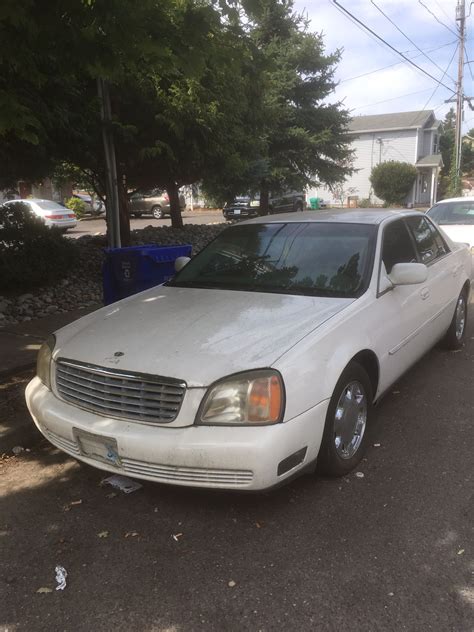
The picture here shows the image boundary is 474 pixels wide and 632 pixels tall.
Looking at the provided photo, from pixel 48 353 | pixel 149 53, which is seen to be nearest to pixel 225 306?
pixel 48 353

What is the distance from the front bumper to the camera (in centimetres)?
256

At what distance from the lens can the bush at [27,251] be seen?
7.99 m

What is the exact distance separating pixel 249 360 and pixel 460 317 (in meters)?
3.89

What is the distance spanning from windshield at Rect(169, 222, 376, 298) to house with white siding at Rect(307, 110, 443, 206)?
34.8 m

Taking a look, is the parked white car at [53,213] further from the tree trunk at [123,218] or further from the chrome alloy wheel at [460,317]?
the chrome alloy wheel at [460,317]

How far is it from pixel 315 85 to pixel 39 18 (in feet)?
52.7

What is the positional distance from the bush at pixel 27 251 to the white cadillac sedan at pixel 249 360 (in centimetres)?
459

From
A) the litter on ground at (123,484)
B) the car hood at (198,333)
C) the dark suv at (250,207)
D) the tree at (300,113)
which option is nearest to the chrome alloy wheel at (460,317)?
the car hood at (198,333)

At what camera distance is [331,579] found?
2414 millimetres

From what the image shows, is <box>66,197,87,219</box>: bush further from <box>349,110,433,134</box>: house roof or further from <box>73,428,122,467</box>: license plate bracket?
<box>73,428,122,467</box>: license plate bracket

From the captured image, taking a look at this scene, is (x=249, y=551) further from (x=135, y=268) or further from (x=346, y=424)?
(x=135, y=268)

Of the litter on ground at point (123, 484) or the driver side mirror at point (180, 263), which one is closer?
the litter on ground at point (123, 484)

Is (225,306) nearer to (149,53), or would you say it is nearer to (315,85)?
(149,53)

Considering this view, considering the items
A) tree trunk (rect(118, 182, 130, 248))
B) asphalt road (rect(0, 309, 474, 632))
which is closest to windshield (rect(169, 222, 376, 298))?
asphalt road (rect(0, 309, 474, 632))
